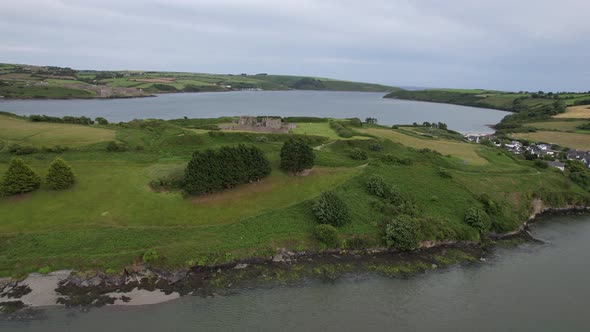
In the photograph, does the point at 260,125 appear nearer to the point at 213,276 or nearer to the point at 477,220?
the point at 213,276

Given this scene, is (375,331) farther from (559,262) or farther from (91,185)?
(91,185)

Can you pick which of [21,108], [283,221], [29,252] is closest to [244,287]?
[283,221]

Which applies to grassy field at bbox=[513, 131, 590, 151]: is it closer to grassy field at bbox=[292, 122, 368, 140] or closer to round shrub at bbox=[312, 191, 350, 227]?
grassy field at bbox=[292, 122, 368, 140]

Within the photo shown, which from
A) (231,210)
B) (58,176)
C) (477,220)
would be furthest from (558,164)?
(58,176)

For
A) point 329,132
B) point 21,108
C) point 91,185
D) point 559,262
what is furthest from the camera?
point 21,108

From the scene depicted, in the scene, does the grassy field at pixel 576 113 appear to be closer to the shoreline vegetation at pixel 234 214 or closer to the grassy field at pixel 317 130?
the shoreline vegetation at pixel 234 214

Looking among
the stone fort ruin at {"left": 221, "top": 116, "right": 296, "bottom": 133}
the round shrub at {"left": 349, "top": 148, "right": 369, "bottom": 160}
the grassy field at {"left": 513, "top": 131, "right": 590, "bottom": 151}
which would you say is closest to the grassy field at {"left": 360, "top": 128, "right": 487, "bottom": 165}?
the round shrub at {"left": 349, "top": 148, "right": 369, "bottom": 160}
